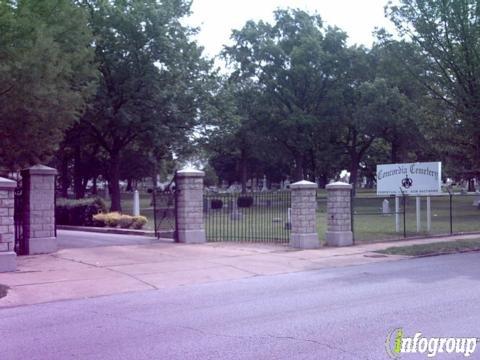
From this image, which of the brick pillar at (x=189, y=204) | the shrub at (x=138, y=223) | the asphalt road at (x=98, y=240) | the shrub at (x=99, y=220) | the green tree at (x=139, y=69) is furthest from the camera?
the green tree at (x=139, y=69)

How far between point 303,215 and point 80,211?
11.3 meters

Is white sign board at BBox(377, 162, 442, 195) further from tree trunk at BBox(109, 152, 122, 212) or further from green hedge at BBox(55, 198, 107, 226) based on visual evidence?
tree trunk at BBox(109, 152, 122, 212)

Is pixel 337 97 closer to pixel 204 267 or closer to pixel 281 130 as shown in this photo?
pixel 281 130

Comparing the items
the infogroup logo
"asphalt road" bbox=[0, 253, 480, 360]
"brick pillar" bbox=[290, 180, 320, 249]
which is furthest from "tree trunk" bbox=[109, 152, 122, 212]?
the infogroup logo

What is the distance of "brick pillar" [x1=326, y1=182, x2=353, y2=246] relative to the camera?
17.9m

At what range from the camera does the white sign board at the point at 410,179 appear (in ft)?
70.6

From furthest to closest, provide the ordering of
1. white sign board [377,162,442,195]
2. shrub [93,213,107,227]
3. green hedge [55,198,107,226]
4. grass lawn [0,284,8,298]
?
1. green hedge [55,198,107,226]
2. shrub [93,213,107,227]
3. white sign board [377,162,442,195]
4. grass lawn [0,284,8,298]

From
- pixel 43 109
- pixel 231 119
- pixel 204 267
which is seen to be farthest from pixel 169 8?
pixel 204 267

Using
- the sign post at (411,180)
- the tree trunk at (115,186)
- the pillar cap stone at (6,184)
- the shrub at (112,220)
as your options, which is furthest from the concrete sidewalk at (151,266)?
the tree trunk at (115,186)

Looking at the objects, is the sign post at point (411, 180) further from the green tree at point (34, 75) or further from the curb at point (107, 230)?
the green tree at point (34, 75)

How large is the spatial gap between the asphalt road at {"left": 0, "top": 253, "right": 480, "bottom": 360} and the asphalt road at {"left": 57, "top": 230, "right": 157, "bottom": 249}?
734 cm

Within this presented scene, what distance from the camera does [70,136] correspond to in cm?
3481

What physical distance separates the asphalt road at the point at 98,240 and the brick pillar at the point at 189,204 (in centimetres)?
127

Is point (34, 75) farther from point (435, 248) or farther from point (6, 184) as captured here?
point (435, 248)
